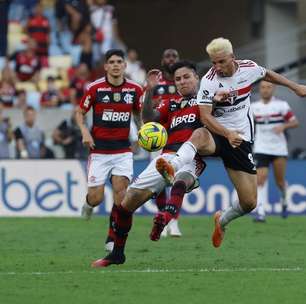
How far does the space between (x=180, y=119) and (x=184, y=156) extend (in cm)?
163

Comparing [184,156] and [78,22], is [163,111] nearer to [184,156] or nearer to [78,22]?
[184,156]

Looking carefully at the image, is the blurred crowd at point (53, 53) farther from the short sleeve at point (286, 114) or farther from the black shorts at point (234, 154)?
the black shorts at point (234, 154)

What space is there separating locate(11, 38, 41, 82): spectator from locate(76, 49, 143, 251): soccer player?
420 inches

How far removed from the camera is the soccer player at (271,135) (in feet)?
61.1

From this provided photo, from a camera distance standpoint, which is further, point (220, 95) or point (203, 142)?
point (203, 142)

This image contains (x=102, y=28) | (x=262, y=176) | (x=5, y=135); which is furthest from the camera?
(x=102, y=28)

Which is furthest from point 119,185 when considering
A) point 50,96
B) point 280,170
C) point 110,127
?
point 50,96

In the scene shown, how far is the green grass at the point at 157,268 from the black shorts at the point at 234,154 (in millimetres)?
954

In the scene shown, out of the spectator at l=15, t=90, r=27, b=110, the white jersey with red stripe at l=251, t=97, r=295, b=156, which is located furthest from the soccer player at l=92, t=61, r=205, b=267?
the spectator at l=15, t=90, r=27, b=110

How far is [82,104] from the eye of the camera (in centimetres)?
1412

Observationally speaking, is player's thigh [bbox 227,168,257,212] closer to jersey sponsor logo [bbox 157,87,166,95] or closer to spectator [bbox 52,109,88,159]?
jersey sponsor logo [bbox 157,87,166,95]

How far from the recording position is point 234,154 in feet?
38.3

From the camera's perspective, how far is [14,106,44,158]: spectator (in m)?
21.5

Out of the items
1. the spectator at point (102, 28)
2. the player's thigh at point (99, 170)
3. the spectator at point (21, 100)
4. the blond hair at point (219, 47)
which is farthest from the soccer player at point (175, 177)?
the spectator at point (102, 28)
